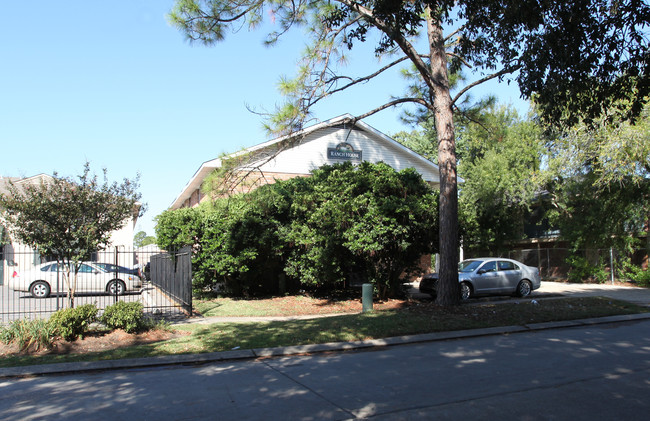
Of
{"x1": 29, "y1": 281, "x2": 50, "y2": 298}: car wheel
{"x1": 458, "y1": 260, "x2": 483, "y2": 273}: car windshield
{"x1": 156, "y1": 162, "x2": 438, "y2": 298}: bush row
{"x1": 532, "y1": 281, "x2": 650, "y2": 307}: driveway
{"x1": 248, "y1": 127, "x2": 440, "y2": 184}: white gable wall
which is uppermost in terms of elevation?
{"x1": 248, "y1": 127, "x2": 440, "y2": 184}: white gable wall

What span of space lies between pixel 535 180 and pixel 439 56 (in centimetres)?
1333

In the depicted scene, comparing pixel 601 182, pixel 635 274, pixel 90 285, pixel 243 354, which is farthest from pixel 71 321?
pixel 635 274

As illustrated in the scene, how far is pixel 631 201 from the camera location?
20516mm

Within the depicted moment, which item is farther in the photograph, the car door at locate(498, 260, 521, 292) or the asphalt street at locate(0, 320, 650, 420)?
the car door at locate(498, 260, 521, 292)

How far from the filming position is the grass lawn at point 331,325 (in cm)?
814

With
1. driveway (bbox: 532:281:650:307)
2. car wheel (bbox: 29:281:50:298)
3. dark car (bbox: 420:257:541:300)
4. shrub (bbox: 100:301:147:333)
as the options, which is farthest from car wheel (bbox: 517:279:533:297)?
car wheel (bbox: 29:281:50:298)

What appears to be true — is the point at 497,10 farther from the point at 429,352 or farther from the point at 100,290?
the point at 100,290

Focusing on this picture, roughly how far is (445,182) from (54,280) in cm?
1557

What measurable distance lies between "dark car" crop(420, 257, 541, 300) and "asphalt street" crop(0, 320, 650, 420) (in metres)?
7.23

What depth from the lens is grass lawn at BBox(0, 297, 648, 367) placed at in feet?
26.7

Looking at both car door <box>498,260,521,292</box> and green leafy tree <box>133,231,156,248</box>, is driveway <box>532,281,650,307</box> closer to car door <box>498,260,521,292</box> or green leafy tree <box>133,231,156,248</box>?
car door <box>498,260,521,292</box>

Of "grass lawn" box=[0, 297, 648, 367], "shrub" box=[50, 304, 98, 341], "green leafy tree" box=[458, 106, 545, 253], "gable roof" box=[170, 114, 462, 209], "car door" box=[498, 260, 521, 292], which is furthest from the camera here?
"green leafy tree" box=[458, 106, 545, 253]

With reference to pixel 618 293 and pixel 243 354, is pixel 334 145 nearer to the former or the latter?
pixel 618 293

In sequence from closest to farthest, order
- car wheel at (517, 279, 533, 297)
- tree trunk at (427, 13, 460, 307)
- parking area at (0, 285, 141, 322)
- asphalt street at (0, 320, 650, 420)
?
asphalt street at (0, 320, 650, 420), tree trunk at (427, 13, 460, 307), parking area at (0, 285, 141, 322), car wheel at (517, 279, 533, 297)
